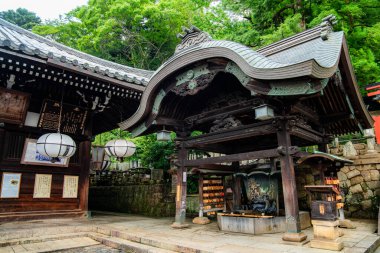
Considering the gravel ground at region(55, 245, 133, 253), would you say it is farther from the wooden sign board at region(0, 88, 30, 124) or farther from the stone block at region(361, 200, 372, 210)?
the stone block at region(361, 200, 372, 210)

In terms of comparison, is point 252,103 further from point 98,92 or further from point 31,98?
point 31,98

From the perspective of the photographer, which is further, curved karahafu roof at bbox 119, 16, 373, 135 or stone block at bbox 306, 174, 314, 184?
stone block at bbox 306, 174, 314, 184

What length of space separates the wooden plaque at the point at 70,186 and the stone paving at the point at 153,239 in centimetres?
103

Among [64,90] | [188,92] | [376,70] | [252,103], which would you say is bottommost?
[252,103]

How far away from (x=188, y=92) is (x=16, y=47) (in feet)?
13.6

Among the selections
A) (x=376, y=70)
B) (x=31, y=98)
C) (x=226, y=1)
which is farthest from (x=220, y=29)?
(x=31, y=98)

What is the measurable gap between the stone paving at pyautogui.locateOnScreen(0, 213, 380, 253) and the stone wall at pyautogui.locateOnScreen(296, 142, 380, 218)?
0.87m

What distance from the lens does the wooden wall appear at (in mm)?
7715

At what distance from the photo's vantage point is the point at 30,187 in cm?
809

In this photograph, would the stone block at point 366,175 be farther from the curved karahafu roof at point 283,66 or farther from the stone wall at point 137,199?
the stone wall at point 137,199

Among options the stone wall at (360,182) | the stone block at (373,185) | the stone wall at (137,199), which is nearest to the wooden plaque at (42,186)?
the stone wall at (137,199)

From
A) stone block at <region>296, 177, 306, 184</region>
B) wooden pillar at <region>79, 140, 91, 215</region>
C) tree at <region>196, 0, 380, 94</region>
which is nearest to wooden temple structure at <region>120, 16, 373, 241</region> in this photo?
stone block at <region>296, 177, 306, 184</region>

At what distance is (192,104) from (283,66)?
350 cm

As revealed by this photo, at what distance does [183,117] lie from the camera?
7895 mm
